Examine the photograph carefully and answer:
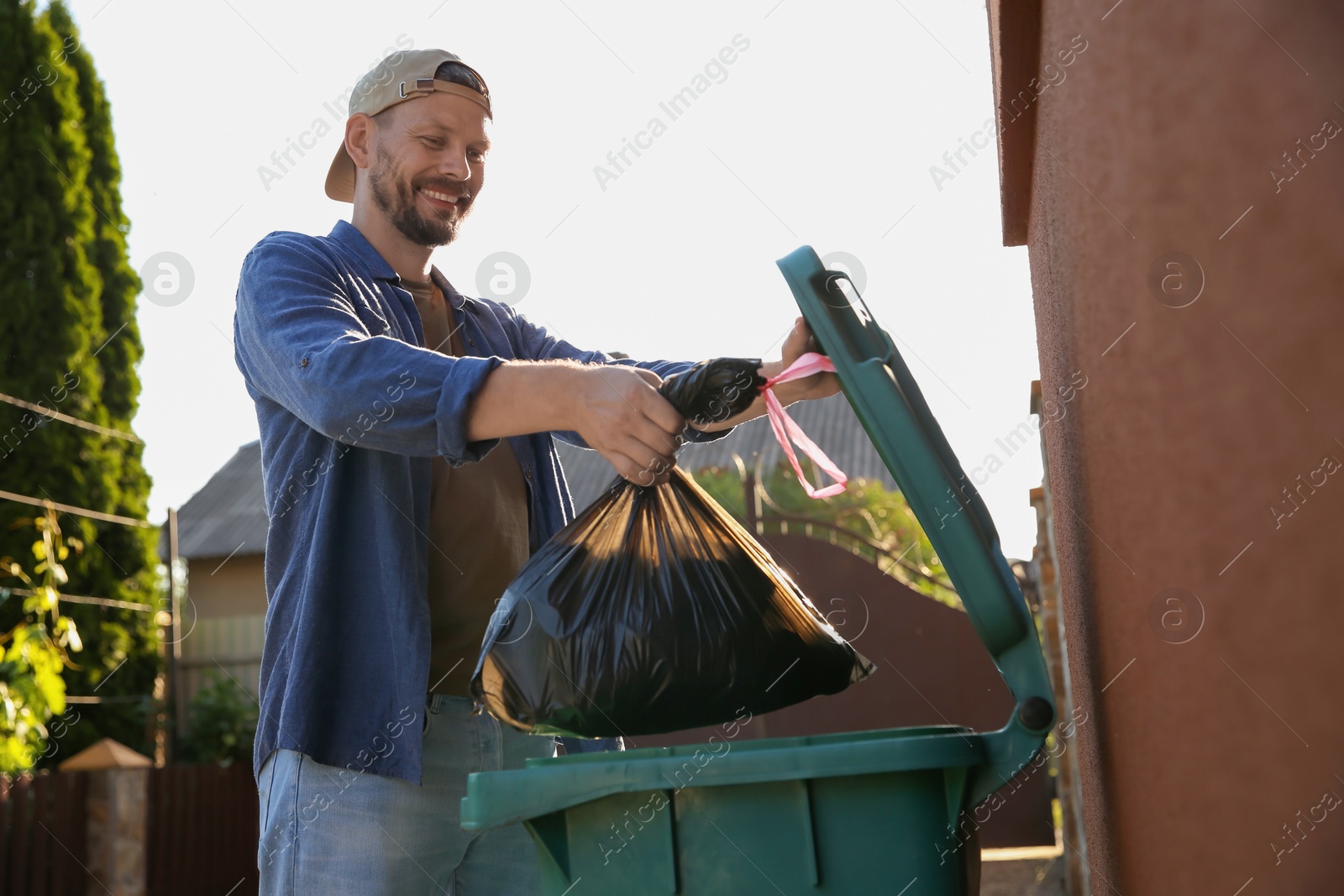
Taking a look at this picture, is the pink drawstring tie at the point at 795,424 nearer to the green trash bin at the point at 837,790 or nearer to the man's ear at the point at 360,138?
the green trash bin at the point at 837,790

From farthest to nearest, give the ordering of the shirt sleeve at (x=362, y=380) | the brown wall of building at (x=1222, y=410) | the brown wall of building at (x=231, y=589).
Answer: the brown wall of building at (x=231, y=589) < the shirt sleeve at (x=362, y=380) < the brown wall of building at (x=1222, y=410)

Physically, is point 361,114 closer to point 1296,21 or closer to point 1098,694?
point 1098,694

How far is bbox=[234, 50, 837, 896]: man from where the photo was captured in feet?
4.98

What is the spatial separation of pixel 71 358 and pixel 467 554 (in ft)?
28.8

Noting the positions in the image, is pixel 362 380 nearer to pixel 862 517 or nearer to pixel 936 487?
pixel 936 487

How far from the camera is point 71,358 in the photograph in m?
9.43

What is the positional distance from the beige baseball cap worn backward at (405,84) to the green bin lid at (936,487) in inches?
41.7

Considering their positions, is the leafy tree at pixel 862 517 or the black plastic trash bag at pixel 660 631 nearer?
the black plastic trash bag at pixel 660 631

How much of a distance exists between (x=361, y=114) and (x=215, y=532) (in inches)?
595

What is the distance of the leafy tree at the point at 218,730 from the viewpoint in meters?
10.1

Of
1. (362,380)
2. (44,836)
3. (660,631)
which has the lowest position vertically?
(44,836)

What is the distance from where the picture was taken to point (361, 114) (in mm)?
2281

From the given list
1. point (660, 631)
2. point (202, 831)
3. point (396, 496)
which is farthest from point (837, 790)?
point (202, 831)

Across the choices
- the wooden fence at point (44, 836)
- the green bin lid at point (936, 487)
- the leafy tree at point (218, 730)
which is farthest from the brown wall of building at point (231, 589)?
the green bin lid at point (936, 487)
